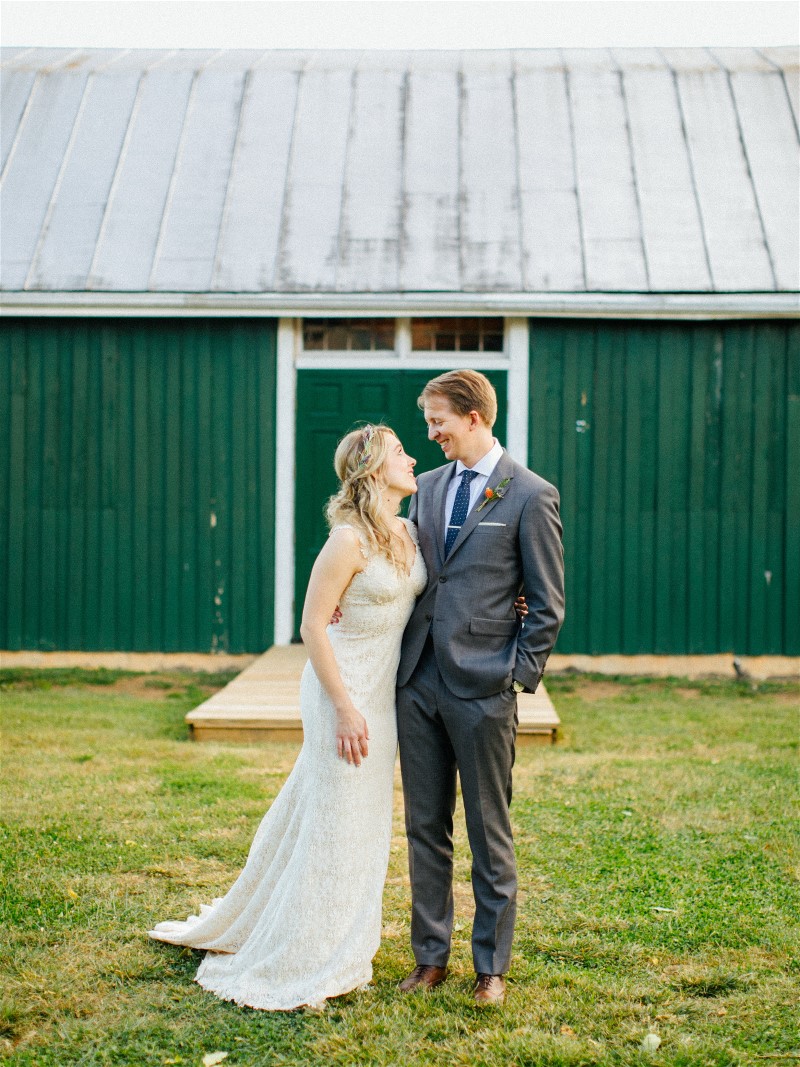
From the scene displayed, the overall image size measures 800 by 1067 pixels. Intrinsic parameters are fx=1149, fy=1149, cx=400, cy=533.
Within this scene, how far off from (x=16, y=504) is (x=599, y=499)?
528 centimetres

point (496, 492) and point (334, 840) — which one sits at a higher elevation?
point (496, 492)

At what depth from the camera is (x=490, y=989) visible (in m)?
3.78

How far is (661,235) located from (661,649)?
3.69m

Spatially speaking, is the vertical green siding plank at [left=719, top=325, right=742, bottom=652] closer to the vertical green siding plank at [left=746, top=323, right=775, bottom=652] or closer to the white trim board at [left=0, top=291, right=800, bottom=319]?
the vertical green siding plank at [left=746, top=323, right=775, bottom=652]

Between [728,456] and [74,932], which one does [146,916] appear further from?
[728,456]

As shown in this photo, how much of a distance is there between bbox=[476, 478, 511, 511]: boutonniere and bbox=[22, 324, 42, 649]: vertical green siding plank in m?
7.49

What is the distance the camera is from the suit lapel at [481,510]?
3.85 metres

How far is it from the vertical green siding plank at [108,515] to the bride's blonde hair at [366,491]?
6.95 meters

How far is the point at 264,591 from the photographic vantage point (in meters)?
10.4

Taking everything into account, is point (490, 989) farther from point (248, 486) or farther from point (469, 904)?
point (248, 486)

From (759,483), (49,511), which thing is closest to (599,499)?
(759,483)

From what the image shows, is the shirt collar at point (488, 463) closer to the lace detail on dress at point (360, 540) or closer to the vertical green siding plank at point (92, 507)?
the lace detail on dress at point (360, 540)

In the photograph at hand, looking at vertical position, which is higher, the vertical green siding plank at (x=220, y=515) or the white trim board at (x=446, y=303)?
the white trim board at (x=446, y=303)

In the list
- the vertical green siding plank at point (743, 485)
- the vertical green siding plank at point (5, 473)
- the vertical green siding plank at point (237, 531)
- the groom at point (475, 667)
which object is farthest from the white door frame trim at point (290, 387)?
the groom at point (475, 667)
